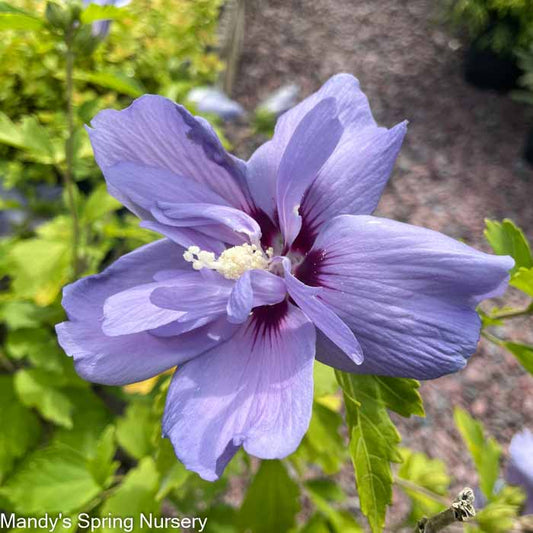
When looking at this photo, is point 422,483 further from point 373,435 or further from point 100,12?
point 100,12

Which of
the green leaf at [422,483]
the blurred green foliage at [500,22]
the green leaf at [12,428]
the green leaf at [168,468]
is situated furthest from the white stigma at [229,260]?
the blurred green foliage at [500,22]

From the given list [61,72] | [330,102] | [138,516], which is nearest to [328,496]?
[138,516]

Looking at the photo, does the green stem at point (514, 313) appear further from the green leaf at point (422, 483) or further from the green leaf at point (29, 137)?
the green leaf at point (29, 137)

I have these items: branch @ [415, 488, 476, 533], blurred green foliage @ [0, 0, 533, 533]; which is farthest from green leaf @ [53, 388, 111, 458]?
branch @ [415, 488, 476, 533]

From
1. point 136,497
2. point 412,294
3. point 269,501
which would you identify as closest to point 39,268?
point 136,497

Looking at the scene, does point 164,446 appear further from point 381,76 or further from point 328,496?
point 381,76

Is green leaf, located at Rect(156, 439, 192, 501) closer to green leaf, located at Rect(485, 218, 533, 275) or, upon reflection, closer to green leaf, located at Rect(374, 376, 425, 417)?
green leaf, located at Rect(374, 376, 425, 417)
